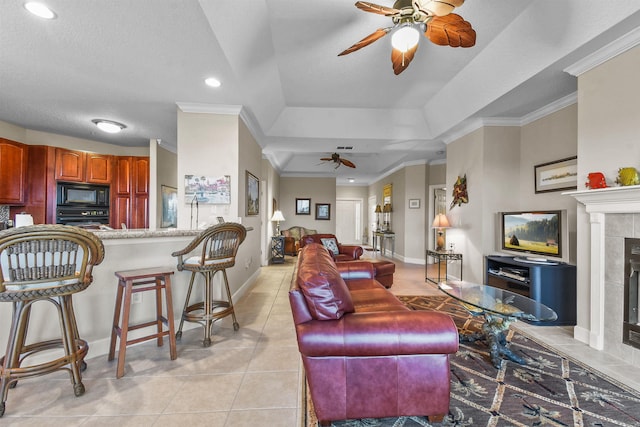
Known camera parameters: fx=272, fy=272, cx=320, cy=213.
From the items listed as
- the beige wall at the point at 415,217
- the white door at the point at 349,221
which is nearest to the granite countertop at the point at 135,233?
the beige wall at the point at 415,217

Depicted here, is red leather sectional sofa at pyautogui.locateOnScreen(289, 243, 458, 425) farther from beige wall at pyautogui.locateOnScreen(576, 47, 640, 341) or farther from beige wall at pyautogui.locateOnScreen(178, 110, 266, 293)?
beige wall at pyautogui.locateOnScreen(178, 110, 266, 293)

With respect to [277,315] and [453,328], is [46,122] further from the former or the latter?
[453,328]

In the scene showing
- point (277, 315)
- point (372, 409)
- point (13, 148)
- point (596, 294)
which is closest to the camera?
point (372, 409)

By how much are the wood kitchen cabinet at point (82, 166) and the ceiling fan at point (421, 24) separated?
4869 millimetres

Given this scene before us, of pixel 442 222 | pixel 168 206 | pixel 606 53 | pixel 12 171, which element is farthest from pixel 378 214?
pixel 12 171

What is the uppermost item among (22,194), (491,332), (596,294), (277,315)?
(22,194)

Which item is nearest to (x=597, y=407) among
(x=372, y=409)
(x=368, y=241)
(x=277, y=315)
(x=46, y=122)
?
(x=372, y=409)

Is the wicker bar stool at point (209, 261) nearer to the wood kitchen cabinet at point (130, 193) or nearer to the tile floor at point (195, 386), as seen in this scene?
the tile floor at point (195, 386)

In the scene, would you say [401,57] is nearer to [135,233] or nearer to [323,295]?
[323,295]

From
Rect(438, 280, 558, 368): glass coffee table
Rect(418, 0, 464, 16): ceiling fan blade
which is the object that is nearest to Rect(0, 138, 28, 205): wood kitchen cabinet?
Rect(418, 0, 464, 16): ceiling fan blade

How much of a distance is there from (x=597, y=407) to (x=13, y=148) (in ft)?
22.5

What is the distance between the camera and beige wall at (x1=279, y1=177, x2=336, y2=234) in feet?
28.9

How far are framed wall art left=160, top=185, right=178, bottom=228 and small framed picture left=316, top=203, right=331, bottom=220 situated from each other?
15.0 ft

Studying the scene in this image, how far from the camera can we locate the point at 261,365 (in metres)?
2.12
